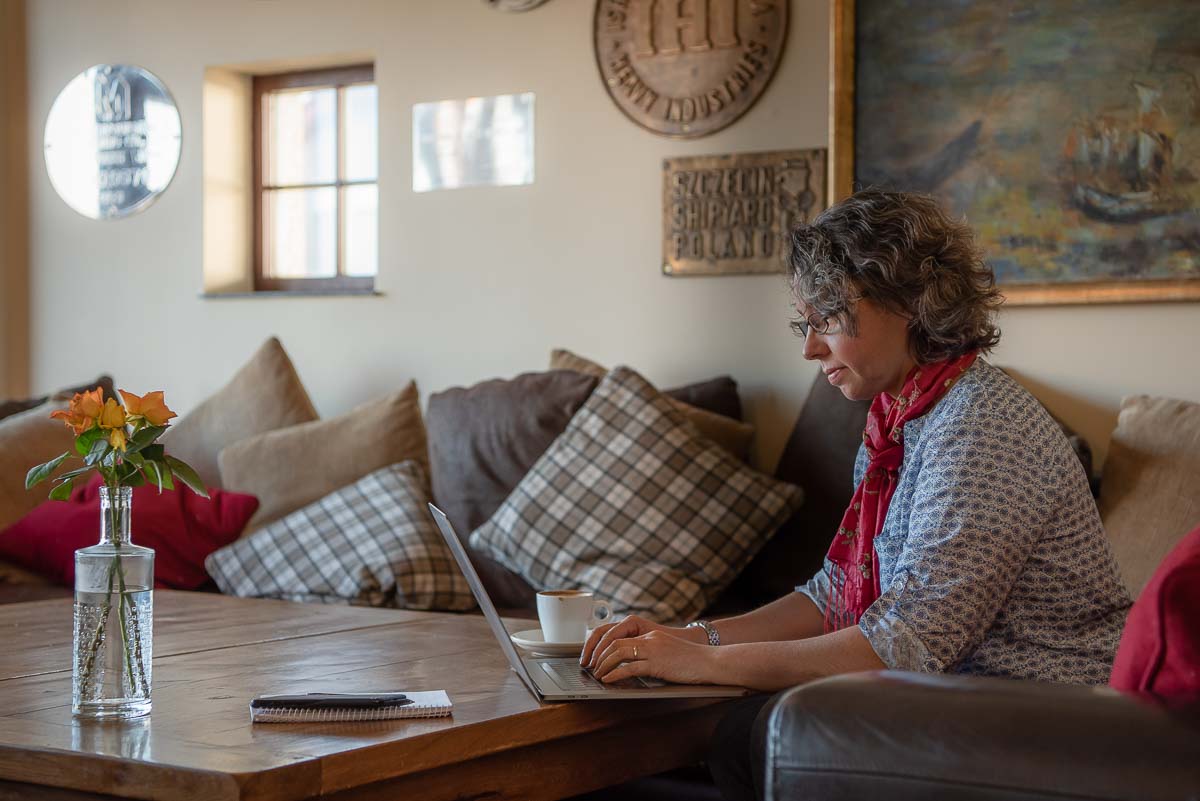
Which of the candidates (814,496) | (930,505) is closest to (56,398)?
(814,496)

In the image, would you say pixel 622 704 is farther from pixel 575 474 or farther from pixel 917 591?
pixel 575 474

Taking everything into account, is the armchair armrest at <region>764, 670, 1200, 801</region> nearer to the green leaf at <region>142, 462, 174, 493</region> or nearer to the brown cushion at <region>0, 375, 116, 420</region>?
the green leaf at <region>142, 462, 174, 493</region>

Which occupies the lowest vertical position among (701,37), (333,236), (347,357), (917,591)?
(917,591)

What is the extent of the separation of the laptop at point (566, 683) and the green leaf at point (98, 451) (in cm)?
37

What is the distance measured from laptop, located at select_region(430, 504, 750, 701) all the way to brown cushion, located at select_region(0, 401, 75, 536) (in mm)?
2366

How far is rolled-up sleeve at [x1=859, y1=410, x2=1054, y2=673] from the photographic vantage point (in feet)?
5.54

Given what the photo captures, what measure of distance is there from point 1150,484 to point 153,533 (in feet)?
7.56

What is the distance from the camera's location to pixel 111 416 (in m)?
1.58

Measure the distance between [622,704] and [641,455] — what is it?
151 centimetres

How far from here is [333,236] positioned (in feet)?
14.7

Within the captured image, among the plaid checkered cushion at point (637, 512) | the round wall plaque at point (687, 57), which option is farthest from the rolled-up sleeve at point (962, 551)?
the round wall plaque at point (687, 57)

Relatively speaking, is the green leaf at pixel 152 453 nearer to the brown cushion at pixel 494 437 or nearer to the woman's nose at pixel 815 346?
the woman's nose at pixel 815 346

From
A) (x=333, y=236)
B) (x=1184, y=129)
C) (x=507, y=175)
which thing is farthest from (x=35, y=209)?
(x=1184, y=129)

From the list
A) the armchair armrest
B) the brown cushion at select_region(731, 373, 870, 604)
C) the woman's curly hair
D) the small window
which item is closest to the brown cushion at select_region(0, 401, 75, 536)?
the small window
